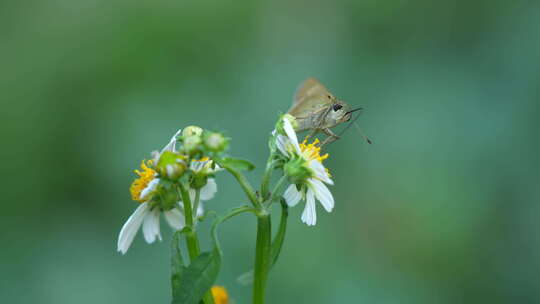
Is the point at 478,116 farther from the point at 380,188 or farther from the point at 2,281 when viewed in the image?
the point at 2,281

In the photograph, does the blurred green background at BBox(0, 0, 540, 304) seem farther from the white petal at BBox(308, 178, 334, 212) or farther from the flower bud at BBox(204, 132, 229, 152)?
the flower bud at BBox(204, 132, 229, 152)

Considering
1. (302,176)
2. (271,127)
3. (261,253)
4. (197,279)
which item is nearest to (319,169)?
(302,176)

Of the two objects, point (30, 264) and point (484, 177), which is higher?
point (484, 177)

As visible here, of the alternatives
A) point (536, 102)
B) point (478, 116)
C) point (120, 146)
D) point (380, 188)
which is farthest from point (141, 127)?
point (536, 102)

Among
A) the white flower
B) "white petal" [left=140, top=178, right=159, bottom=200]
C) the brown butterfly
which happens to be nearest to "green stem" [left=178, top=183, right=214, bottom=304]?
"white petal" [left=140, top=178, right=159, bottom=200]

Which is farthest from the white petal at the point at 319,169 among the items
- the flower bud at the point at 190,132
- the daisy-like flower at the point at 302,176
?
the flower bud at the point at 190,132

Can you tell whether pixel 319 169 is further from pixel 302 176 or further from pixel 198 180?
pixel 198 180
